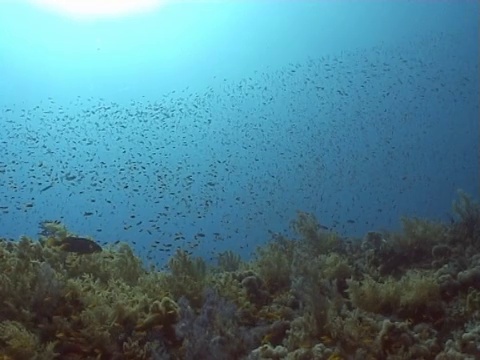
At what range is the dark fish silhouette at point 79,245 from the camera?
8414 mm

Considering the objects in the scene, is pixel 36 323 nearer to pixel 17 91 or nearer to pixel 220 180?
pixel 17 91

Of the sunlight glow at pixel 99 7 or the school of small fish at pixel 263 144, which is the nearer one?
the sunlight glow at pixel 99 7

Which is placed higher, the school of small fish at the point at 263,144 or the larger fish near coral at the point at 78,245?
the school of small fish at the point at 263,144

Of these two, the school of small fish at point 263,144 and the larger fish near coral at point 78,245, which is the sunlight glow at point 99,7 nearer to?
the school of small fish at point 263,144

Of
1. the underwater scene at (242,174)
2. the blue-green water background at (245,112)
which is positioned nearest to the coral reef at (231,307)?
the underwater scene at (242,174)

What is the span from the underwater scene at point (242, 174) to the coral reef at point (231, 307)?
0.10 ft

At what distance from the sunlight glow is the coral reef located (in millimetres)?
13872

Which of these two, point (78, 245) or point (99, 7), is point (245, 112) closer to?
point (99, 7)

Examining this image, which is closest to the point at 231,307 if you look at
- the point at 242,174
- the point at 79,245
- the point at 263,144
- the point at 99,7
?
the point at 79,245

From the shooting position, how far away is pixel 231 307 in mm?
6402

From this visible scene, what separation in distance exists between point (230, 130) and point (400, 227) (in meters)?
16.7

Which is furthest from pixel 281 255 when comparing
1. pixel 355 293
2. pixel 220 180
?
pixel 220 180

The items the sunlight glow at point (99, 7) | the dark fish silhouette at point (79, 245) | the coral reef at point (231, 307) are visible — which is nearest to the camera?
the coral reef at point (231, 307)

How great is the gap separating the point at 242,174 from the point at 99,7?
44.8ft
